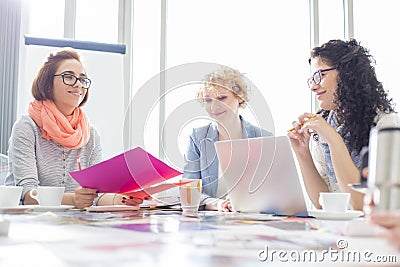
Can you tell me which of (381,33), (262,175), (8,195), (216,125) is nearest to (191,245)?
(262,175)

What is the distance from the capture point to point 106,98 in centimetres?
333

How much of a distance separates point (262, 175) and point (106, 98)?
7.08ft

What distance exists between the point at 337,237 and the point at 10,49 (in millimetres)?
3264

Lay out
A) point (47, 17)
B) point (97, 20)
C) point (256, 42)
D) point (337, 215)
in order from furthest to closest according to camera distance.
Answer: point (256, 42), point (97, 20), point (47, 17), point (337, 215)

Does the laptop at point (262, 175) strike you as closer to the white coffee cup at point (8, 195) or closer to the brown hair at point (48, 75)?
the white coffee cup at point (8, 195)

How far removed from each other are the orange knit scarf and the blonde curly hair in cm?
62

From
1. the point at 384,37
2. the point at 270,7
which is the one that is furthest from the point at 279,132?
the point at 384,37

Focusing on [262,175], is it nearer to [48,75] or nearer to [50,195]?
[50,195]

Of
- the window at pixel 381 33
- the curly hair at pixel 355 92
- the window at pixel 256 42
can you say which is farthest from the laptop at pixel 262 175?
the window at pixel 381 33

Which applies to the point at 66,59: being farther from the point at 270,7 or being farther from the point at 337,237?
the point at 270,7

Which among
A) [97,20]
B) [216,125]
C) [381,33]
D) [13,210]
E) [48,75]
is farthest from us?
[381,33]

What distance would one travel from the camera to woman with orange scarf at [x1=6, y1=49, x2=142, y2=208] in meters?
1.94

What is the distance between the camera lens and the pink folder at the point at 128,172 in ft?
4.46

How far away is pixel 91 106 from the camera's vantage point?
3.26 meters
